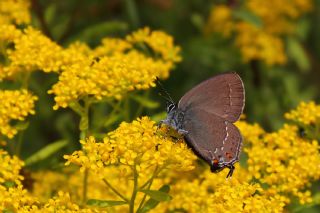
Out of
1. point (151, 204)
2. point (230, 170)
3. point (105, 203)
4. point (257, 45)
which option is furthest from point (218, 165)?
point (257, 45)

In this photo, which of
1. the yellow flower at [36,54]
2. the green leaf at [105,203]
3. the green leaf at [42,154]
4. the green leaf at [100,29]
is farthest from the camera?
the green leaf at [100,29]

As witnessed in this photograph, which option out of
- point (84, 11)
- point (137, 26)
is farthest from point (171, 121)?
point (84, 11)

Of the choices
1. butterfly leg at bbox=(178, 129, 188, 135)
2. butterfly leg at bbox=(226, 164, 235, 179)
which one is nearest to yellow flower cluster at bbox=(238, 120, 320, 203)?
butterfly leg at bbox=(226, 164, 235, 179)

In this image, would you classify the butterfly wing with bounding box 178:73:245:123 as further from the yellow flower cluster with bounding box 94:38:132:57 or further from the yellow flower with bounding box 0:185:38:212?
the yellow flower with bounding box 0:185:38:212

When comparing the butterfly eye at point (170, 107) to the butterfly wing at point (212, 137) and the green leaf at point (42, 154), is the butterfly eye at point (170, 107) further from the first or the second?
the green leaf at point (42, 154)

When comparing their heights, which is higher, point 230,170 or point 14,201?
point 230,170

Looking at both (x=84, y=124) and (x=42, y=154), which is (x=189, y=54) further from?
(x=84, y=124)

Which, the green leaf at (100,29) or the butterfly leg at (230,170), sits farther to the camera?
the green leaf at (100,29)

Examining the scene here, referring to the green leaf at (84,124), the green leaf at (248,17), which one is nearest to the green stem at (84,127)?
the green leaf at (84,124)
